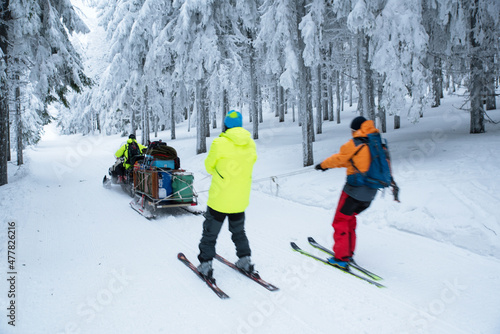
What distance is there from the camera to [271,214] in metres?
7.14

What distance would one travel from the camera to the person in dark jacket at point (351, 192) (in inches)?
157

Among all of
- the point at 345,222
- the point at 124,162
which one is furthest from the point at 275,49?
the point at 345,222

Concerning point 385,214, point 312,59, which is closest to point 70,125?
point 312,59

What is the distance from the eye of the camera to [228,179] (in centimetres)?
382

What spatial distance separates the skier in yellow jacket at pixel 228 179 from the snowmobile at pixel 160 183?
11.5ft

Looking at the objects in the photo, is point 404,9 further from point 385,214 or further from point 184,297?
point 184,297

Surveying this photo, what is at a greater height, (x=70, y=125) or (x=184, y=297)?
(x=70, y=125)

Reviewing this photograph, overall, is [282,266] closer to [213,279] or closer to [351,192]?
[213,279]

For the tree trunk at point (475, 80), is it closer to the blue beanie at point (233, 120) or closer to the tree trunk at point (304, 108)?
the tree trunk at point (304, 108)

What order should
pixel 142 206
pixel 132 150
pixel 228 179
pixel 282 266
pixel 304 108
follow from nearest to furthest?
pixel 228 179 < pixel 282 266 < pixel 142 206 < pixel 132 150 < pixel 304 108

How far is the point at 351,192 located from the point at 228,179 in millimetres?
1684

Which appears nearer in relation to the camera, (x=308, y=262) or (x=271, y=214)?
(x=308, y=262)

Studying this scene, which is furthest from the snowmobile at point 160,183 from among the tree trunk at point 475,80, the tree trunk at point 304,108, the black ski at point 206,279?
the tree trunk at point 475,80

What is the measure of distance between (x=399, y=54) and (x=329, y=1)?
3.47 meters
